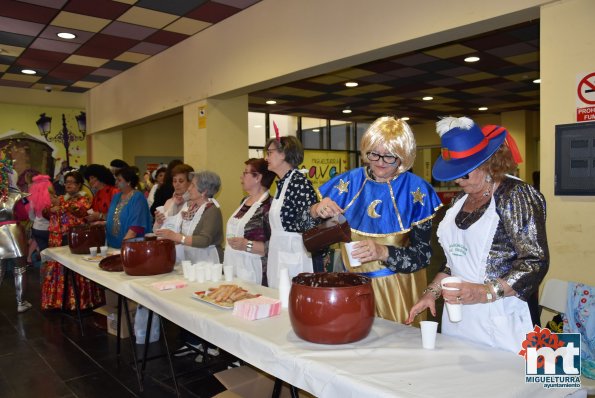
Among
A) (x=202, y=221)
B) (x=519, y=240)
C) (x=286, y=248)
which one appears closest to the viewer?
(x=519, y=240)

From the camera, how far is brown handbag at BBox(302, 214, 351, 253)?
1.67 m

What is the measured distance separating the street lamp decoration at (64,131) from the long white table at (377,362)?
301 inches

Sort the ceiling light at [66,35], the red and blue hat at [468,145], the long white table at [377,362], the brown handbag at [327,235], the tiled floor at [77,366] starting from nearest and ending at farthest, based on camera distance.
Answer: the long white table at [377,362]
the red and blue hat at [468,145]
the brown handbag at [327,235]
the tiled floor at [77,366]
the ceiling light at [66,35]

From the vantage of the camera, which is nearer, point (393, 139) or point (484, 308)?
point (484, 308)

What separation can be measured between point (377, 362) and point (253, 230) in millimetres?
1719

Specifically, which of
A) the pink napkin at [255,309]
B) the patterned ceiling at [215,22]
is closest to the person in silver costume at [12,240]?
the patterned ceiling at [215,22]

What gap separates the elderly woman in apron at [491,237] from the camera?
1.38 meters

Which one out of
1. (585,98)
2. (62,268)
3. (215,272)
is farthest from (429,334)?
(62,268)

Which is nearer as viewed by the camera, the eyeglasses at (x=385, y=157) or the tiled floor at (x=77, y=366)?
the eyeglasses at (x=385, y=157)

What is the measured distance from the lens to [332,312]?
54.1 inches

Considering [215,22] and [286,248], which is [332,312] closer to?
[286,248]

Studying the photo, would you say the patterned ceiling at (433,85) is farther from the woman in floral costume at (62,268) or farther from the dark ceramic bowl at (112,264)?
the dark ceramic bowl at (112,264)

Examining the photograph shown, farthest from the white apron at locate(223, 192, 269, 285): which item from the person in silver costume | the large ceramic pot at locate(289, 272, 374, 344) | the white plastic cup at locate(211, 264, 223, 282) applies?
the person in silver costume

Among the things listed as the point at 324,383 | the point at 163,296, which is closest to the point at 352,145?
the point at 163,296
